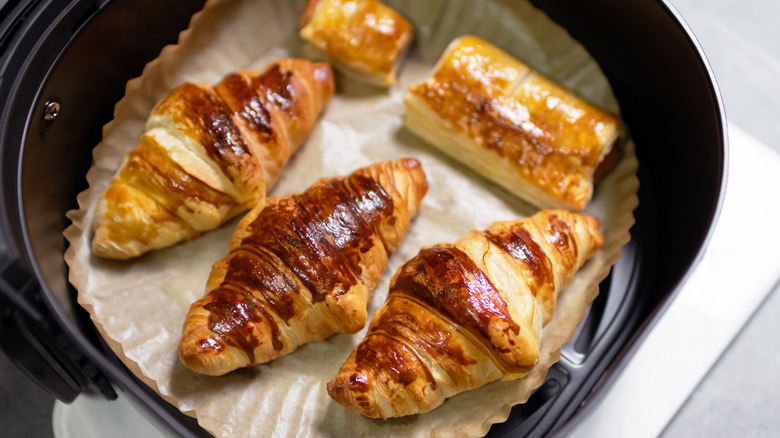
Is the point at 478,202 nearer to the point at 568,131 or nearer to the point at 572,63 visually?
the point at 568,131

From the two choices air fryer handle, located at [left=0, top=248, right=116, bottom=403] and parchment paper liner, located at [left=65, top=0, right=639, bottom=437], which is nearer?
air fryer handle, located at [left=0, top=248, right=116, bottom=403]

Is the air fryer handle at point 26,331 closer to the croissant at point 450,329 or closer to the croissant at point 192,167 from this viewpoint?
the croissant at point 192,167

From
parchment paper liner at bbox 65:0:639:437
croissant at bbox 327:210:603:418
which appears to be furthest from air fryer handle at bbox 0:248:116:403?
croissant at bbox 327:210:603:418

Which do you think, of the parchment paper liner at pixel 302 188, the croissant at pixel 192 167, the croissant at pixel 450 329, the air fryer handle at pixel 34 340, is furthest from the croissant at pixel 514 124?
the air fryer handle at pixel 34 340

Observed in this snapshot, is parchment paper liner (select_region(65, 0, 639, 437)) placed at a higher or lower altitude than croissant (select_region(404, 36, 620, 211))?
lower

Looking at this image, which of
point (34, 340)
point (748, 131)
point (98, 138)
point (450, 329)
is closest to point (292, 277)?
point (450, 329)

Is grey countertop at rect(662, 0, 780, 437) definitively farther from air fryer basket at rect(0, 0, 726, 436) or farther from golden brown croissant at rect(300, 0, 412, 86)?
golden brown croissant at rect(300, 0, 412, 86)

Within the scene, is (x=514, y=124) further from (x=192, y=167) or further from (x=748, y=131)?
(x=748, y=131)
